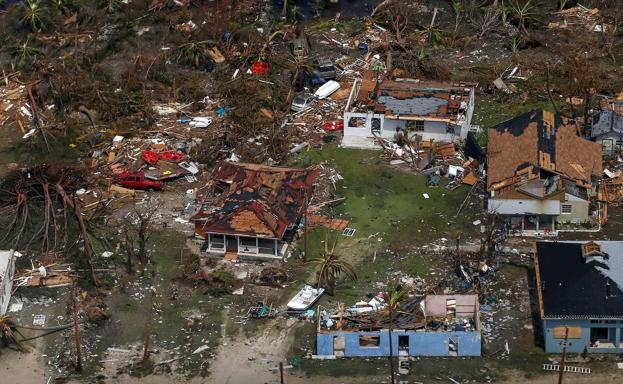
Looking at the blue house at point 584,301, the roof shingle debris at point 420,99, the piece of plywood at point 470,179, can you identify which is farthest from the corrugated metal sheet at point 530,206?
the roof shingle debris at point 420,99

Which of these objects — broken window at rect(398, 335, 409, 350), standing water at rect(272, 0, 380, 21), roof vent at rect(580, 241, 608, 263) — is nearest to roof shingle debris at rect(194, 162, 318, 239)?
broken window at rect(398, 335, 409, 350)

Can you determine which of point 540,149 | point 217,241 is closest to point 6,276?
→ point 217,241

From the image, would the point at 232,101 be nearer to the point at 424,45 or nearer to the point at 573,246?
the point at 424,45

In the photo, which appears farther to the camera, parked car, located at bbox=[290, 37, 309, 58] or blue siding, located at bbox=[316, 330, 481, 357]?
parked car, located at bbox=[290, 37, 309, 58]

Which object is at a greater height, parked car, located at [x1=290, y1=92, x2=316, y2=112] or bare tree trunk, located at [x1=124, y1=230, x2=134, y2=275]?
parked car, located at [x1=290, y1=92, x2=316, y2=112]

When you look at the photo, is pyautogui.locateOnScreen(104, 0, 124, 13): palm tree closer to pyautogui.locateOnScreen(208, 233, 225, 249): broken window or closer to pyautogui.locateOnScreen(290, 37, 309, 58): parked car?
pyautogui.locateOnScreen(290, 37, 309, 58): parked car

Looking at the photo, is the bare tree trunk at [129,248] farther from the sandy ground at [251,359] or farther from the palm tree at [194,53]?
the palm tree at [194,53]

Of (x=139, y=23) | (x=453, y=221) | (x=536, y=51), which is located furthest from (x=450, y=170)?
(x=139, y=23)
